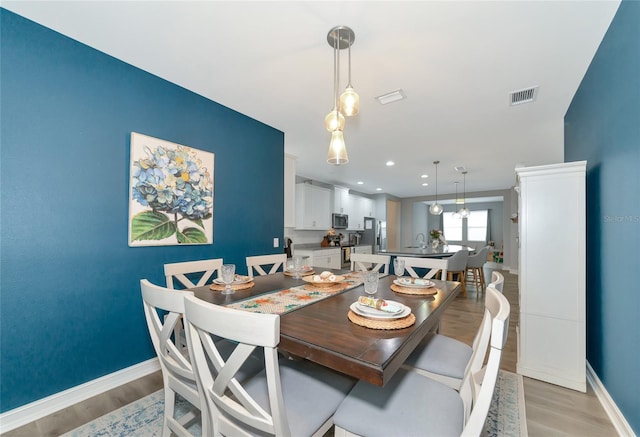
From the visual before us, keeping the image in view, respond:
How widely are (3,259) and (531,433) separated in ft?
11.0

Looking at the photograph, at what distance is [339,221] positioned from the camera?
680cm

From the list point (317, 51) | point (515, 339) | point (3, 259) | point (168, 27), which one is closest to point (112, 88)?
point (168, 27)

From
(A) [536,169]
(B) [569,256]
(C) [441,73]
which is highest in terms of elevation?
(C) [441,73]

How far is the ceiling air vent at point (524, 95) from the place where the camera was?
251 centimetres

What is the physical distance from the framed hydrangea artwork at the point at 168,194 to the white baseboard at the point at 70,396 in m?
1.02

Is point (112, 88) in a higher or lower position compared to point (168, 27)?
lower

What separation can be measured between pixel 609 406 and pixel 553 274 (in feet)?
2.93

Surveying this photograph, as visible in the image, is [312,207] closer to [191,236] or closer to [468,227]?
[191,236]

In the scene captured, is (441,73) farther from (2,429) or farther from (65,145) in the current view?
(2,429)

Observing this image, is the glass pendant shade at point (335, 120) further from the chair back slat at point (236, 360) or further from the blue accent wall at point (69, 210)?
the blue accent wall at point (69, 210)

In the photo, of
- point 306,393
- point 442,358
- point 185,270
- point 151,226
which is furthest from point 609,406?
point 151,226

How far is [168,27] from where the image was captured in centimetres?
179

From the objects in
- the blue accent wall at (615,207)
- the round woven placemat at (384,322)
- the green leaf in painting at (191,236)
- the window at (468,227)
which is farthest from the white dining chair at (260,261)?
the window at (468,227)

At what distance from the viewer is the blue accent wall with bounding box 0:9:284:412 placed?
165cm
